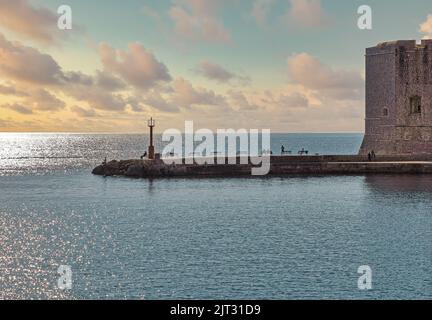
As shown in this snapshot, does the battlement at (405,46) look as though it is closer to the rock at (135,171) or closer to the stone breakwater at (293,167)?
the stone breakwater at (293,167)

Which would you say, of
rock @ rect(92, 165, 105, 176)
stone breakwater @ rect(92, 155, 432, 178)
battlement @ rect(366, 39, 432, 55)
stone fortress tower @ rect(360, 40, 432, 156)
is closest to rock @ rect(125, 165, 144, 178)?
stone breakwater @ rect(92, 155, 432, 178)

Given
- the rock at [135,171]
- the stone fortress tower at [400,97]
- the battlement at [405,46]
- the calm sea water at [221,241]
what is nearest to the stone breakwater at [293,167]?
the rock at [135,171]

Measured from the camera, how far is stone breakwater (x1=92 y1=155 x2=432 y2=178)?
150ft

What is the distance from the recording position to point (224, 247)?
22.7 m

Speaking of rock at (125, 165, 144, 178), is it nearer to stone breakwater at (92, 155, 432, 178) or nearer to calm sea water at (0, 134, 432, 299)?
stone breakwater at (92, 155, 432, 178)

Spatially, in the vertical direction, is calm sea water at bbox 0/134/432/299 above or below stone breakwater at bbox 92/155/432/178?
below

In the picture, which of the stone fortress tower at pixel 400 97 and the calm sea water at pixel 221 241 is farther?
the stone fortress tower at pixel 400 97

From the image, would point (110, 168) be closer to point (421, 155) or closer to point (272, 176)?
point (272, 176)

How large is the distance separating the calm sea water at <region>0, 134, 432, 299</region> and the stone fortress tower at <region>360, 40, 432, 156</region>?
8.63 metres

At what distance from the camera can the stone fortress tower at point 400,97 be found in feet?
155

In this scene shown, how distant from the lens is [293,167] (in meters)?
46.7

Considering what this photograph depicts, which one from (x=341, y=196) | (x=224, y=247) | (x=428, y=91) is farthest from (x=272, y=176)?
(x=224, y=247)

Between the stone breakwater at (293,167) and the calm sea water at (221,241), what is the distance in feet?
15.1

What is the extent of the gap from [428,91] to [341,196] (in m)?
16.0
